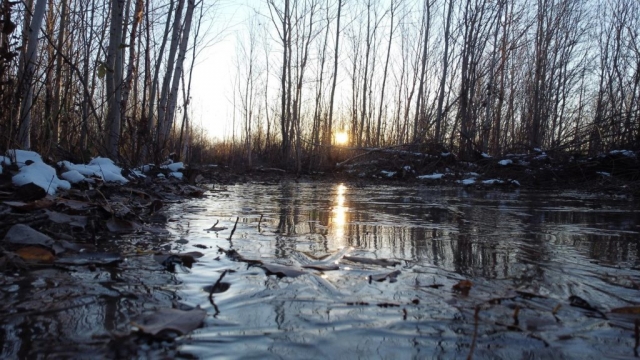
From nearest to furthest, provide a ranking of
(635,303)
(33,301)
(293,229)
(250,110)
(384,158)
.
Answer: (33,301) → (635,303) → (293,229) → (384,158) → (250,110)

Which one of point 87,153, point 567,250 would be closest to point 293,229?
point 567,250

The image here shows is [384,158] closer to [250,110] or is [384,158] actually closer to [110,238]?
[110,238]

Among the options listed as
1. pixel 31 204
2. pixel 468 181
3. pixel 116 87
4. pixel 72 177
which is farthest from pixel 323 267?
pixel 468 181

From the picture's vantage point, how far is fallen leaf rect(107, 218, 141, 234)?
2.25 metres

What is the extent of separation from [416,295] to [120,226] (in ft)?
5.74

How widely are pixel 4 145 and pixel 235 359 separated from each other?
3634 millimetres

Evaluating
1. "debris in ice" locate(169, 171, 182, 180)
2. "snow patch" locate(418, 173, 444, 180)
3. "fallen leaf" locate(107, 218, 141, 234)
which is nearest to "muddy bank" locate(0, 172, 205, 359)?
"fallen leaf" locate(107, 218, 141, 234)

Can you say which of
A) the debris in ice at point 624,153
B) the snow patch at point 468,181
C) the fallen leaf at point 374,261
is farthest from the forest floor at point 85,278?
the debris in ice at point 624,153

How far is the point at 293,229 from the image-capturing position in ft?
8.79

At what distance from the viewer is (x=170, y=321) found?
3.32ft

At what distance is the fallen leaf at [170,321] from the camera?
960 millimetres

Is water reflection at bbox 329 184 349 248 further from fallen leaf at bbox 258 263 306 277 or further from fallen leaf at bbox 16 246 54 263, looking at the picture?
fallen leaf at bbox 16 246 54 263

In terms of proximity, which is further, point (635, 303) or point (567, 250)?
point (567, 250)

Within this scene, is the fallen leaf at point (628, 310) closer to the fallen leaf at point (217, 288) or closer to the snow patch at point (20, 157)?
the fallen leaf at point (217, 288)
